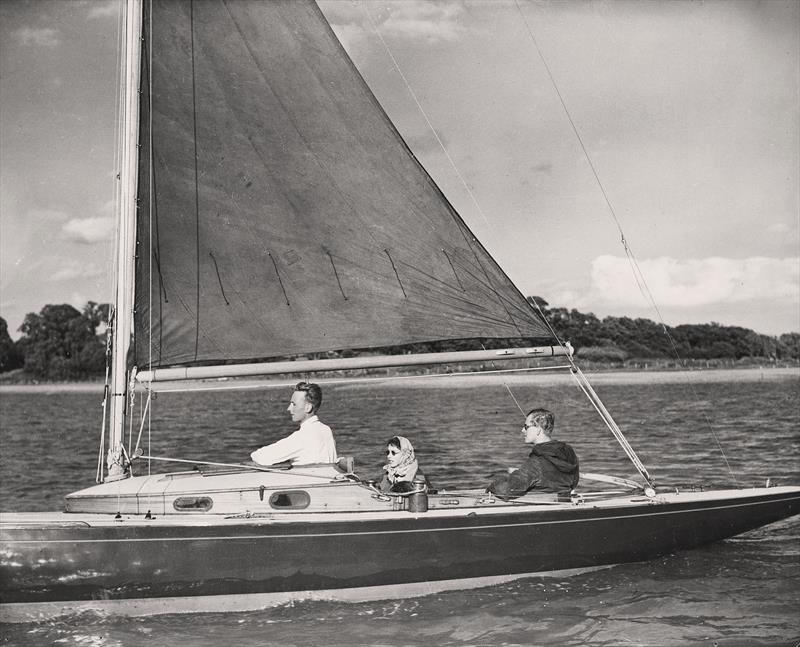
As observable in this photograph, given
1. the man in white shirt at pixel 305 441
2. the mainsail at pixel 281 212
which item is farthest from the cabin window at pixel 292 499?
the mainsail at pixel 281 212

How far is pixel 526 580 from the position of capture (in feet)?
30.1

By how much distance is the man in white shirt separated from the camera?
8.77 meters

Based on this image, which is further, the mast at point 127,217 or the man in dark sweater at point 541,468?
the man in dark sweater at point 541,468

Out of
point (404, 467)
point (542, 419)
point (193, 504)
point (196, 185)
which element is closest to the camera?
point (193, 504)

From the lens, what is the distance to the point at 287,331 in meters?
9.52

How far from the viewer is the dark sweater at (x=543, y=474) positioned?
916cm

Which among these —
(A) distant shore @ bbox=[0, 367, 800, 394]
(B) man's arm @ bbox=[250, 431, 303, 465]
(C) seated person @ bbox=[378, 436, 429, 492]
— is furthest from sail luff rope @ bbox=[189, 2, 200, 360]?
(A) distant shore @ bbox=[0, 367, 800, 394]

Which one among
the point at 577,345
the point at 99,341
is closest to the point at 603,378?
the point at 577,345

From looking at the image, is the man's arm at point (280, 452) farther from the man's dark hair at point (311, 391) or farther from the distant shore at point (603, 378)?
the distant shore at point (603, 378)

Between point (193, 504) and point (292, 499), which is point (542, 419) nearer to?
point (292, 499)

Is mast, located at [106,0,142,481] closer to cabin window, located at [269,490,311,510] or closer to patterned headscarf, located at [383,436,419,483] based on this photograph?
cabin window, located at [269,490,311,510]

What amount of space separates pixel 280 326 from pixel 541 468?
332 centimetres

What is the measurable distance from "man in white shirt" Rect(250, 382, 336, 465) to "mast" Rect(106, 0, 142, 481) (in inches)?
59.3

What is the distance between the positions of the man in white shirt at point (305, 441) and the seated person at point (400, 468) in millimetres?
639
